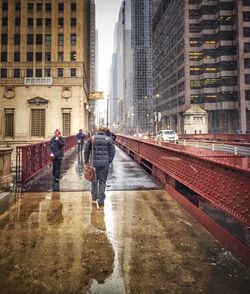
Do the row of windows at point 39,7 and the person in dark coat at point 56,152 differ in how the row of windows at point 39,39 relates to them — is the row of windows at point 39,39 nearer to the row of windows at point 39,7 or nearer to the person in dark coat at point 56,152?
the row of windows at point 39,7

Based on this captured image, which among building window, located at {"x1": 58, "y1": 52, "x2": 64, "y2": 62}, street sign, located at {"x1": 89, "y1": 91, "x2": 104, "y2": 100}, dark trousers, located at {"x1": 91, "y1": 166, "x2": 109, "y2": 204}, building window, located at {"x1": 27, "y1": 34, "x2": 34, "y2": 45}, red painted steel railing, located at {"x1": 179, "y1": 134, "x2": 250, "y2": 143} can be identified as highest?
building window, located at {"x1": 27, "y1": 34, "x2": 34, "y2": 45}

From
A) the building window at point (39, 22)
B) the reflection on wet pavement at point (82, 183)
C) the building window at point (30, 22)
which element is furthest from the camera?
the building window at point (39, 22)

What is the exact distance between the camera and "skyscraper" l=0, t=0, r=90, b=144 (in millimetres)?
46500

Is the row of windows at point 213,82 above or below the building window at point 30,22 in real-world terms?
below

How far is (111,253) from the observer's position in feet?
12.8

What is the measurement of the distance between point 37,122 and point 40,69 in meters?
9.29

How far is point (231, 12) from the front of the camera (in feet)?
250

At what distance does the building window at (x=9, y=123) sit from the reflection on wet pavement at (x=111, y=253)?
146 feet

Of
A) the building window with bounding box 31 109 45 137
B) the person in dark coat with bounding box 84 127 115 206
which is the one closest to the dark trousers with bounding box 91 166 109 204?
the person in dark coat with bounding box 84 127 115 206

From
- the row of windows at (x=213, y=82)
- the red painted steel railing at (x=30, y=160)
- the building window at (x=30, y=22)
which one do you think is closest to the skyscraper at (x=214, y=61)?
the row of windows at (x=213, y=82)

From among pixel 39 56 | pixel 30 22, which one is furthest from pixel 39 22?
pixel 39 56

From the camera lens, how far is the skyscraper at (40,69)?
46.5 metres

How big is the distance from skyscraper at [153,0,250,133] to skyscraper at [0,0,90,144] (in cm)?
3967

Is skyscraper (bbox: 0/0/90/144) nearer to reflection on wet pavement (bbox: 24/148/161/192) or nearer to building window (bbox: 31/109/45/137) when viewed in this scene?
building window (bbox: 31/109/45/137)
